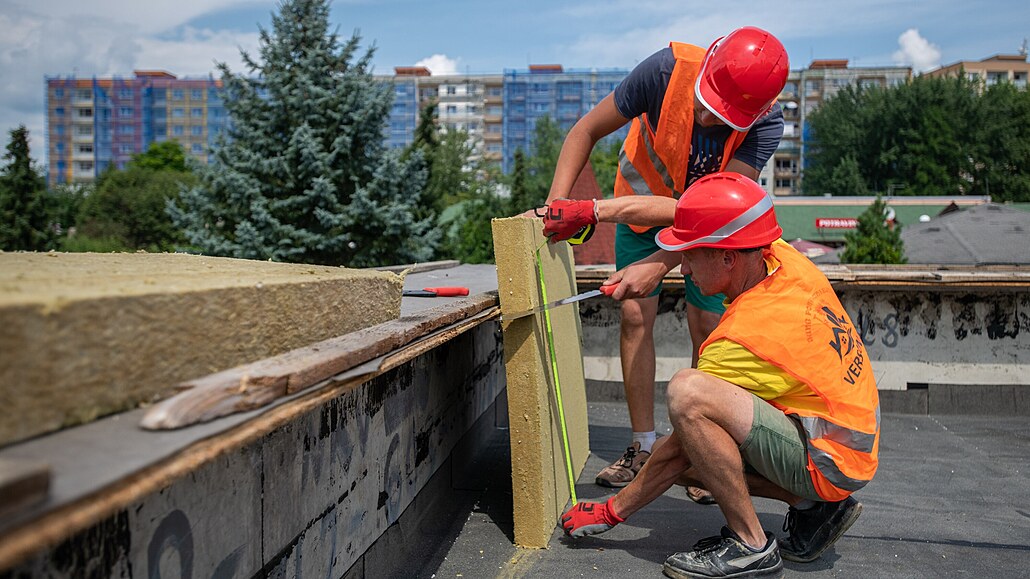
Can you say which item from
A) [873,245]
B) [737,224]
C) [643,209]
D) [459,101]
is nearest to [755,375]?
[737,224]

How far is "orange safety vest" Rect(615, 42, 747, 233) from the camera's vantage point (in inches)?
140

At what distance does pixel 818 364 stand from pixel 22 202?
31.6 m

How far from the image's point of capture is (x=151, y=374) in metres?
1.36

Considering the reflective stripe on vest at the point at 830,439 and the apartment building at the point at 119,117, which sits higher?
the apartment building at the point at 119,117

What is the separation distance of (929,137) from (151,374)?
194ft

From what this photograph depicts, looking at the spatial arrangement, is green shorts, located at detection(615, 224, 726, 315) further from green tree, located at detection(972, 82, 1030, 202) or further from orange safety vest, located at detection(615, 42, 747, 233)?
green tree, located at detection(972, 82, 1030, 202)

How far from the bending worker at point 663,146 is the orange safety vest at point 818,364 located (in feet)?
2.44

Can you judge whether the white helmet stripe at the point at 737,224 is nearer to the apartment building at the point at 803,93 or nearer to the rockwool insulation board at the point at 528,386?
the rockwool insulation board at the point at 528,386

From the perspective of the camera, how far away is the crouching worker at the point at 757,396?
2648 millimetres

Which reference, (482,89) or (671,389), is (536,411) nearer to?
(671,389)

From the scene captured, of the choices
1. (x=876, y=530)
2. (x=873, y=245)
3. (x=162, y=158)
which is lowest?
(x=876, y=530)

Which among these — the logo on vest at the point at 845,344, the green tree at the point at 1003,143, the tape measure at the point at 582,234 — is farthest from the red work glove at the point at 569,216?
the green tree at the point at 1003,143

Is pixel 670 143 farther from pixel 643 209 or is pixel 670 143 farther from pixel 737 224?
pixel 737 224

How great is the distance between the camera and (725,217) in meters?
2.73
